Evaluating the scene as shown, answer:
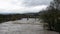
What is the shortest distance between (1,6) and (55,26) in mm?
9623

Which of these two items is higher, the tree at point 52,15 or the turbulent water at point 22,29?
the tree at point 52,15

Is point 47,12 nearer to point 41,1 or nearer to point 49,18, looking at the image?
point 49,18

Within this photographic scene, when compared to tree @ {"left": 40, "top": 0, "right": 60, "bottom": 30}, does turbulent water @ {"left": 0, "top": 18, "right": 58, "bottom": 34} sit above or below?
below

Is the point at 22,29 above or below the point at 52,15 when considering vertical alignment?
below

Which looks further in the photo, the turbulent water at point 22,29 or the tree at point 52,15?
the tree at point 52,15

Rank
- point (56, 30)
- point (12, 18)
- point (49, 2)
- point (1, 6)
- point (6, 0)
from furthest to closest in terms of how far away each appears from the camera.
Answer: point (12, 18) < point (1, 6) < point (6, 0) < point (49, 2) < point (56, 30)

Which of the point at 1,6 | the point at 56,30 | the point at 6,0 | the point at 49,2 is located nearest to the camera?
the point at 56,30

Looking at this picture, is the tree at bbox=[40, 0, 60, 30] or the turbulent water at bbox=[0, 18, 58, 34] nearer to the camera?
the turbulent water at bbox=[0, 18, 58, 34]

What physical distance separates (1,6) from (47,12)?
26.5ft

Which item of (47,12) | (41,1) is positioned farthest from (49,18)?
(41,1)

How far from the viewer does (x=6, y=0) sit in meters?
17.3

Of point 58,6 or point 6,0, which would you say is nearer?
point 58,6

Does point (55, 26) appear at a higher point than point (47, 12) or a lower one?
lower

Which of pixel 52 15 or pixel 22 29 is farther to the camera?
pixel 22 29
